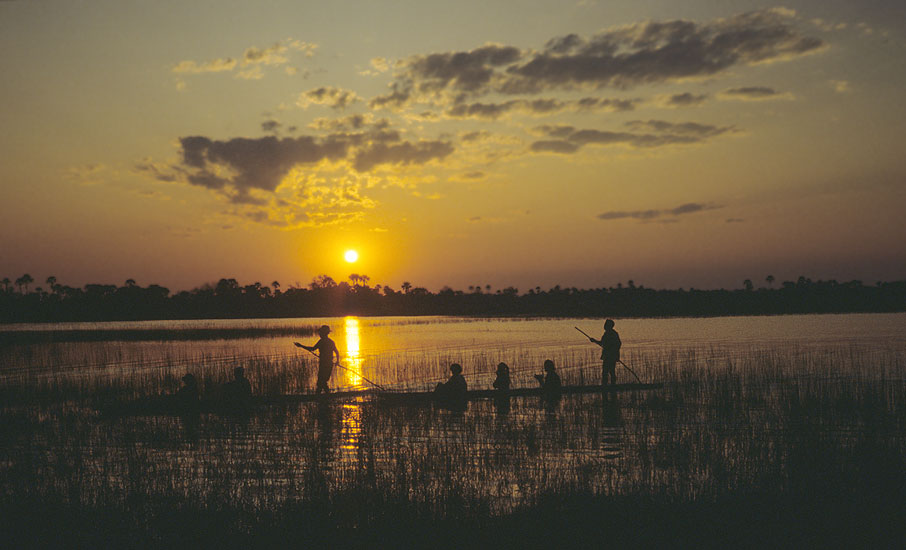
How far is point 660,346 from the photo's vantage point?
4369cm

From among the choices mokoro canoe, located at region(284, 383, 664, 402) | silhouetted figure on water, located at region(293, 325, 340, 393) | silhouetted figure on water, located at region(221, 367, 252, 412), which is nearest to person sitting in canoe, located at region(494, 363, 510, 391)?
mokoro canoe, located at region(284, 383, 664, 402)

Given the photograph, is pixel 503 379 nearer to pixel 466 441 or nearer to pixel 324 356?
pixel 324 356

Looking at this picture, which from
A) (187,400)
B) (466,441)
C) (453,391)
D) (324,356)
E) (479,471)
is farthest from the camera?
(324,356)

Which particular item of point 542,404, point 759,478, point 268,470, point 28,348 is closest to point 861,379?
point 542,404

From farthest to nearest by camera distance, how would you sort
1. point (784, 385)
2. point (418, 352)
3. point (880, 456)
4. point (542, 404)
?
point (418, 352) → point (784, 385) → point (542, 404) → point (880, 456)

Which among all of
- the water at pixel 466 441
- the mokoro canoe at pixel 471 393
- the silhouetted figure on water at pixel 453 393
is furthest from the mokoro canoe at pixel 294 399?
the water at pixel 466 441

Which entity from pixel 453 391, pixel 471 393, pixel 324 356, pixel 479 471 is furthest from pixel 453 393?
pixel 479 471

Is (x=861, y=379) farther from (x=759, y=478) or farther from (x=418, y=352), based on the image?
(x=418, y=352)

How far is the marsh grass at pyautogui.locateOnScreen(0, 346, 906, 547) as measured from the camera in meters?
7.86

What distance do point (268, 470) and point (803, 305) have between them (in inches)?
5830

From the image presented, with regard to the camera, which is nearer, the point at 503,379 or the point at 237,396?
the point at 237,396

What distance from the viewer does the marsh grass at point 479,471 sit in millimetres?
7863

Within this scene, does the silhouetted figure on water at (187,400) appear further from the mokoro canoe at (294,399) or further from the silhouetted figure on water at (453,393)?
the silhouetted figure on water at (453,393)

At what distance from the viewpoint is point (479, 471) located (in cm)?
1103
